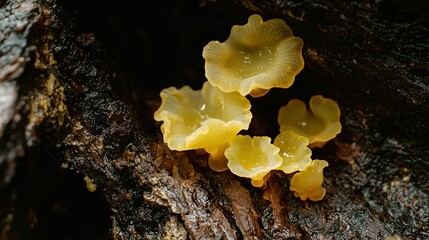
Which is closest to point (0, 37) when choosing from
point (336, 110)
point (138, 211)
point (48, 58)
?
point (48, 58)

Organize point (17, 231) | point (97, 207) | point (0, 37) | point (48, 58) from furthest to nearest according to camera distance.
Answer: point (97, 207)
point (48, 58)
point (0, 37)
point (17, 231)

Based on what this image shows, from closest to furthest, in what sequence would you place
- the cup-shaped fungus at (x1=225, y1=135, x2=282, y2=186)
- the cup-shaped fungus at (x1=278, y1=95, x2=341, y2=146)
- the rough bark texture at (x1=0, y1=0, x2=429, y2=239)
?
the rough bark texture at (x1=0, y1=0, x2=429, y2=239), the cup-shaped fungus at (x1=225, y1=135, x2=282, y2=186), the cup-shaped fungus at (x1=278, y1=95, x2=341, y2=146)

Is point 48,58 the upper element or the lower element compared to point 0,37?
lower

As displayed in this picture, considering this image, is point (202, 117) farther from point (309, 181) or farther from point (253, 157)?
point (309, 181)

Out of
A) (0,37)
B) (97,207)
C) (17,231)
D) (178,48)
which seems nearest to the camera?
(17,231)

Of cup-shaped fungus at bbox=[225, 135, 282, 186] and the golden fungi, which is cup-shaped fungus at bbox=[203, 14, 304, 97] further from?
cup-shaped fungus at bbox=[225, 135, 282, 186]

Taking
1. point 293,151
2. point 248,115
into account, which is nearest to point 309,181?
point 293,151

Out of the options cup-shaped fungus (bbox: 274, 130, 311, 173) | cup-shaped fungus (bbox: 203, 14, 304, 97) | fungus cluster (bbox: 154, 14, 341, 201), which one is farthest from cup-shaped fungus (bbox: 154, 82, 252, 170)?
cup-shaped fungus (bbox: 274, 130, 311, 173)

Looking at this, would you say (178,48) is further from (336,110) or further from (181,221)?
(181,221)
